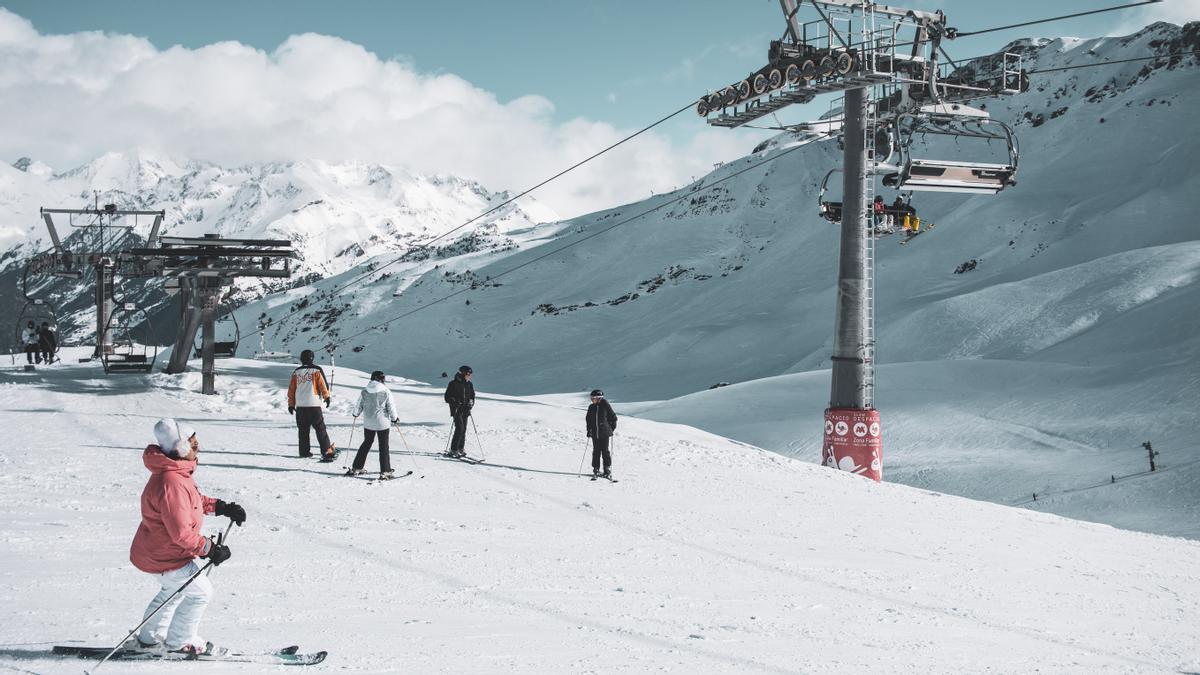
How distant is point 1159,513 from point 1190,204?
4470 centimetres

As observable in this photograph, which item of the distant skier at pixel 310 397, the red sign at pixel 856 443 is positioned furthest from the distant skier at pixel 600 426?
the red sign at pixel 856 443

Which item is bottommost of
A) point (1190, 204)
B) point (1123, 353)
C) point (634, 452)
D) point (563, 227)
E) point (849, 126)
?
point (634, 452)

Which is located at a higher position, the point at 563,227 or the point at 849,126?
the point at 563,227

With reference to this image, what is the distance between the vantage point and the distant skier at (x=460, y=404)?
17531 mm

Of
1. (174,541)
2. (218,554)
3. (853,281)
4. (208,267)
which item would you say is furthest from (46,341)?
(218,554)

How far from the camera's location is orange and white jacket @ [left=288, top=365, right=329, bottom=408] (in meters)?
15.7

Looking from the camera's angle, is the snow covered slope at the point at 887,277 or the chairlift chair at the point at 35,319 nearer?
the chairlift chair at the point at 35,319

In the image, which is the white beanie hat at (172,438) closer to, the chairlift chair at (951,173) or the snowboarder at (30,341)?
the chairlift chair at (951,173)

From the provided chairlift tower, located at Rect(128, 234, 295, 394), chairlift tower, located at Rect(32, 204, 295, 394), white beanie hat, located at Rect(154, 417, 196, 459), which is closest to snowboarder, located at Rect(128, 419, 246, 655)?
white beanie hat, located at Rect(154, 417, 196, 459)

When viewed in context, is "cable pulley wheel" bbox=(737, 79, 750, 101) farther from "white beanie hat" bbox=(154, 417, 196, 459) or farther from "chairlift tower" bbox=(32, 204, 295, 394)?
"white beanie hat" bbox=(154, 417, 196, 459)

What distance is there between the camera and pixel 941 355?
4538 cm

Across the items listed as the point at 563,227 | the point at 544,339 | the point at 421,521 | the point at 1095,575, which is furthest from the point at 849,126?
the point at 563,227

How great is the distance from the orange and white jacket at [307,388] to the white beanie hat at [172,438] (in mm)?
9154

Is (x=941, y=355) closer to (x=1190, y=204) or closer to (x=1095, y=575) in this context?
(x=1190, y=204)
